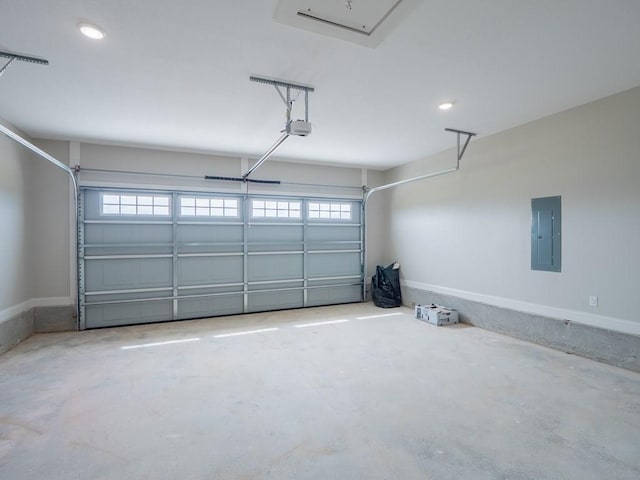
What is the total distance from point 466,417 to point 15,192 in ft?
18.2

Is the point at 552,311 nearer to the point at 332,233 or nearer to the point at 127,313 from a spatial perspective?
the point at 332,233

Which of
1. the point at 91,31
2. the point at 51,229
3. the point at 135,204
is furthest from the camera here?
the point at 135,204

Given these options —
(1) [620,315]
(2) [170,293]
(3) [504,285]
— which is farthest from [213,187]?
(1) [620,315]

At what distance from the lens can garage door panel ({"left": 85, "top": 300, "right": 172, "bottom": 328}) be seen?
4973 mm

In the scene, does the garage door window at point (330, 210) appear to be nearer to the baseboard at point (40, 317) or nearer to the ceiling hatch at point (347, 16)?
the baseboard at point (40, 317)

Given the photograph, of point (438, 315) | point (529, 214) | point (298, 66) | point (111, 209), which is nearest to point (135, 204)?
point (111, 209)

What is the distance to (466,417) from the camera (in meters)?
2.47

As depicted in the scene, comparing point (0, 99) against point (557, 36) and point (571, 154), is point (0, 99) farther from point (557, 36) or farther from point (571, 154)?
point (571, 154)

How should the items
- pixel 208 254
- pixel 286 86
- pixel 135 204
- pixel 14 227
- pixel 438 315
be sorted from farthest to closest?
pixel 208 254, pixel 135 204, pixel 438 315, pixel 14 227, pixel 286 86

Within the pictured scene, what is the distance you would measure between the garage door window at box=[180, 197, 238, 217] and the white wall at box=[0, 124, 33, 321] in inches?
77.8

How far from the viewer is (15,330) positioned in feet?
13.5

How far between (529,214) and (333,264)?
346 cm

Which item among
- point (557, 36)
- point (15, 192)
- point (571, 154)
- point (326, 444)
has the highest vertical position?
point (557, 36)

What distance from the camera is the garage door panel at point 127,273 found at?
16.3ft
